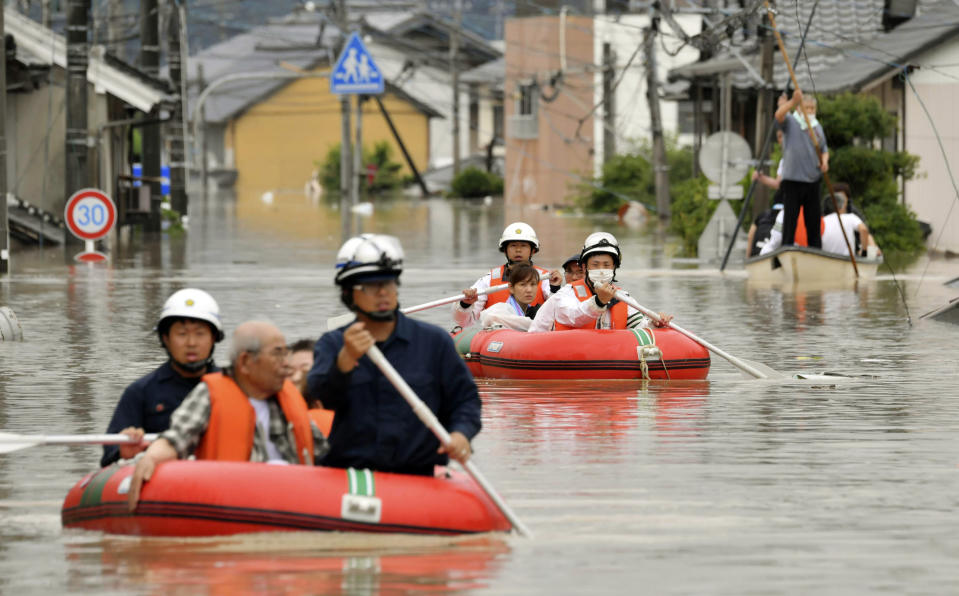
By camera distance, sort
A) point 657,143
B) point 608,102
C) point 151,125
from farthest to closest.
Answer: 1. point 608,102
2. point 657,143
3. point 151,125

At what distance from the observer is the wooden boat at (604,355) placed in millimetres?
14766

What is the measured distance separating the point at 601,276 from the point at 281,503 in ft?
20.6

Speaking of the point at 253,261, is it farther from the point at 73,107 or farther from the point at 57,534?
the point at 57,534

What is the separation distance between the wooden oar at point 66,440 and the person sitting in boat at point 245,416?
16 centimetres

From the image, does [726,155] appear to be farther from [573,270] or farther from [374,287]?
[374,287]

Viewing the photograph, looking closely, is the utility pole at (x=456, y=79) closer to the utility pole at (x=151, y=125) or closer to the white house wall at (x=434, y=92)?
the white house wall at (x=434, y=92)

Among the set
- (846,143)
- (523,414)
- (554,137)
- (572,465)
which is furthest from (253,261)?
(554,137)

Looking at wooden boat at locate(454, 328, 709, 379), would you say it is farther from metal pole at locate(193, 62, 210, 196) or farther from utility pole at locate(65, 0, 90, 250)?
metal pole at locate(193, 62, 210, 196)

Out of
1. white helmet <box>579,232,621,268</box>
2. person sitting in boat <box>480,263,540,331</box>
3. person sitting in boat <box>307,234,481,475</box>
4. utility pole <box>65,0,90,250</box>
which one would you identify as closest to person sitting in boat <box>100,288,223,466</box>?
person sitting in boat <box>307,234,481,475</box>

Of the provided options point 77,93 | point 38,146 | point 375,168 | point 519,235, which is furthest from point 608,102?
point 519,235

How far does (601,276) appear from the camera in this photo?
14.1 m

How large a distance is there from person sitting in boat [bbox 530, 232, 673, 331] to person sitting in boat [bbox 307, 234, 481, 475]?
554cm

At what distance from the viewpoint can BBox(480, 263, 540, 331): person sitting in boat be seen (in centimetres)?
1544

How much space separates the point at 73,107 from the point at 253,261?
402cm
